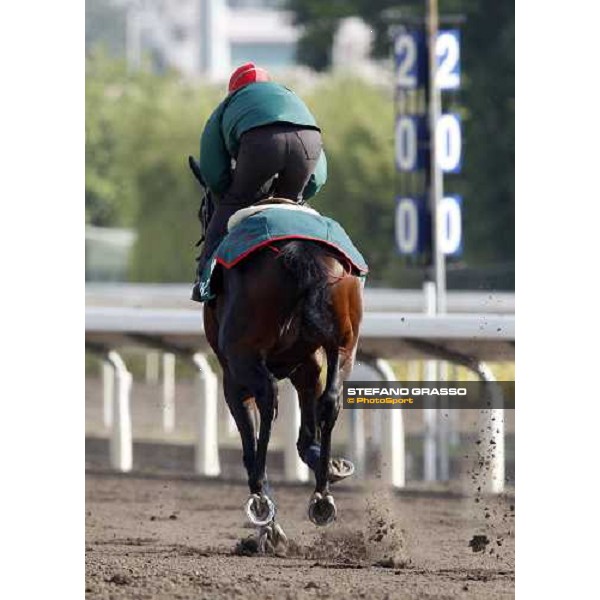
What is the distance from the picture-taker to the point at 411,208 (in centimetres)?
1606

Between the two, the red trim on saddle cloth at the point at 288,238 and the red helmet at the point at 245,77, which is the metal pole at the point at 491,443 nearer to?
the red trim on saddle cloth at the point at 288,238

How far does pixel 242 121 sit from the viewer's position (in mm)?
8875

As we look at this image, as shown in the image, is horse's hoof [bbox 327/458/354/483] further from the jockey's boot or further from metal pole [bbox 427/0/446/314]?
metal pole [bbox 427/0/446/314]

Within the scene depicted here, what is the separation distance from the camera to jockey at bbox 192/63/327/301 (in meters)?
8.83

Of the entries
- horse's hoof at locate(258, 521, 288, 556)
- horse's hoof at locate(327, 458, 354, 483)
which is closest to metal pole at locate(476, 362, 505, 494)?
horse's hoof at locate(258, 521, 288, 556)

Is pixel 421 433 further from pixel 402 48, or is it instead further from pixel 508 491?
pixel 508 491

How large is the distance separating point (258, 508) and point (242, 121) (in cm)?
149

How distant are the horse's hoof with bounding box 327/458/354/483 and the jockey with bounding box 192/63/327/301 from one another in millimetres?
852

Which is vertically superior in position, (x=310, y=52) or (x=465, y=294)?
(x=310, y=52)

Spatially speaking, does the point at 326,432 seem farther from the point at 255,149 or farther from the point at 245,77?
the point at 245,77

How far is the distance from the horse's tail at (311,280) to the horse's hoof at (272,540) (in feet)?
3.31

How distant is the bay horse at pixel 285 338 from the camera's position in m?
8.42
